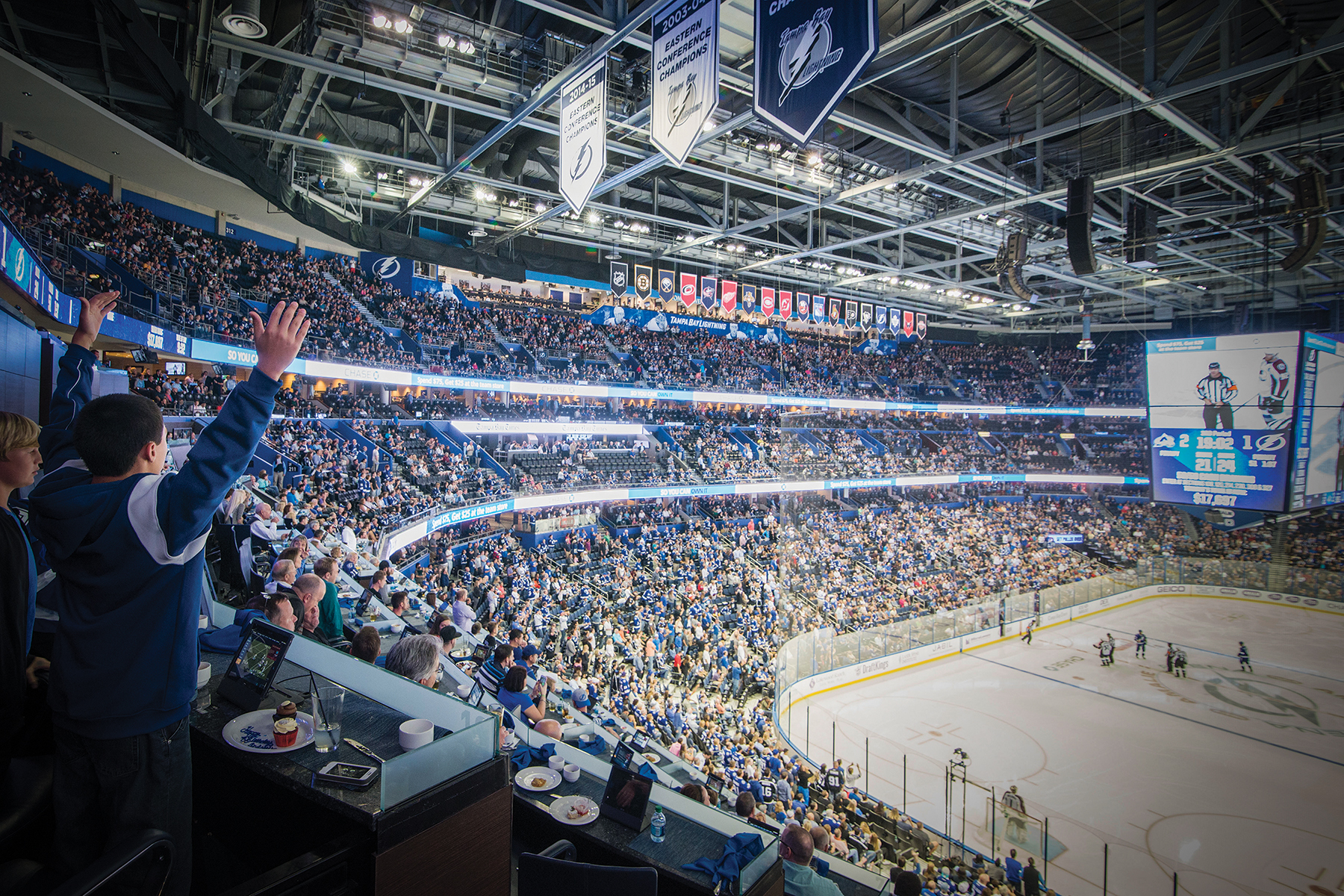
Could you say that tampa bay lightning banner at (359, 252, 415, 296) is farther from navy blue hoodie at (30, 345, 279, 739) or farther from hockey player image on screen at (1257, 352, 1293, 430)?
hockey player image on screen at (1257, 352, 1293, 430)

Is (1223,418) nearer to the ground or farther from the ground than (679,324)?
nearer to the ground

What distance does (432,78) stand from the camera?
9742 millimetres

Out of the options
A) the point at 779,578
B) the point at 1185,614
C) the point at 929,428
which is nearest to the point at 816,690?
the point at 779,578

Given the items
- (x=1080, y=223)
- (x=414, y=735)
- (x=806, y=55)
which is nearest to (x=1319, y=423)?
(x=1080, y=223)

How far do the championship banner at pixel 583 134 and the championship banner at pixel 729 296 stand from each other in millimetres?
11291

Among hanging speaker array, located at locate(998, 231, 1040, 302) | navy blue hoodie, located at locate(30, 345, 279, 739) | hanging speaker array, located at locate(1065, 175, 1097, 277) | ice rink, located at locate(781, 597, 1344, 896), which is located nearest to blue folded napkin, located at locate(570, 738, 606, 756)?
navy blue hoodie, located at locate(30, 345, 279, 739)

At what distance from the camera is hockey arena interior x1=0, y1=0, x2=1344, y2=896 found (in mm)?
1966

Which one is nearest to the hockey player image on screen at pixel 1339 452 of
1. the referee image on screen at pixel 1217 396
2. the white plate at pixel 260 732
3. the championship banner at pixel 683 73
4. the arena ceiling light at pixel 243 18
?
the referee image on screen at pixel 1217 396

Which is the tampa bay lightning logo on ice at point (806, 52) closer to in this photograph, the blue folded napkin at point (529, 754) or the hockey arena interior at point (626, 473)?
the hockey arena interior at point (626, 473)

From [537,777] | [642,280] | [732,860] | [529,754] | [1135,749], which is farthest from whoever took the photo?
[642,280]

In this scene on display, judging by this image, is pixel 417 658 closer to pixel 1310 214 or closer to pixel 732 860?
pixel 732 860

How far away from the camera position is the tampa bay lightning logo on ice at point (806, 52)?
4793 mm

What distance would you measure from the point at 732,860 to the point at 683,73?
687 cm

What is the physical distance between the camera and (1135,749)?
39.5 feet
